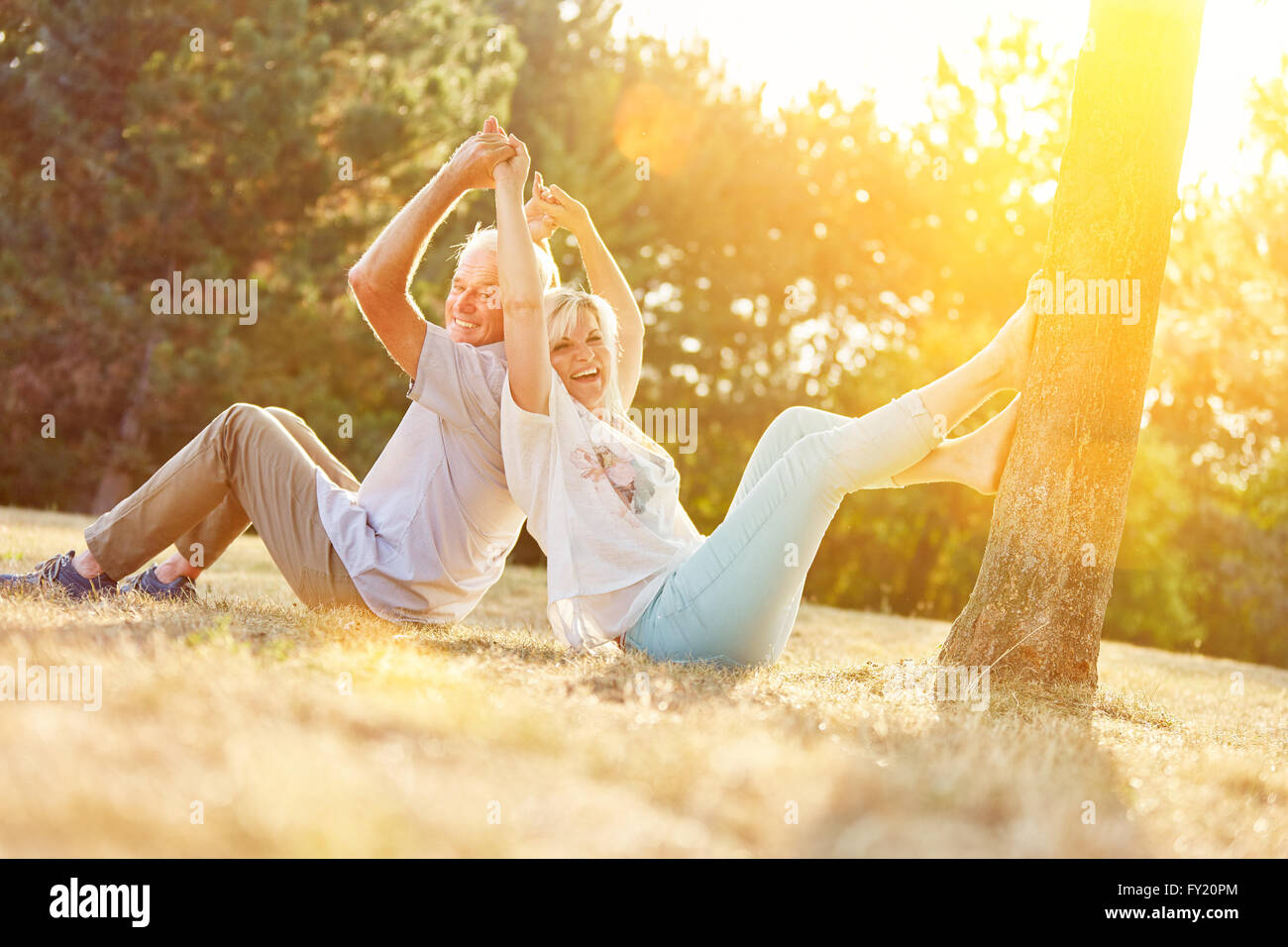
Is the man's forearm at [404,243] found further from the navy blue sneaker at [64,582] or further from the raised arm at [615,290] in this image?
the navy blue sneaker at [64,582]

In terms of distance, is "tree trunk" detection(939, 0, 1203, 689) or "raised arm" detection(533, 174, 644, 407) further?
"raised arm" detection(533, 174, 644, 407)

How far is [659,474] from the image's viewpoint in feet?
10.2

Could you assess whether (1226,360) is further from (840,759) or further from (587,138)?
(840,759)

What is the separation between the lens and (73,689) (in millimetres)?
2076

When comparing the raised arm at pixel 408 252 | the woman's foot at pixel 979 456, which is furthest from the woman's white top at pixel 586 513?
the woman's foot at pixel 979 456

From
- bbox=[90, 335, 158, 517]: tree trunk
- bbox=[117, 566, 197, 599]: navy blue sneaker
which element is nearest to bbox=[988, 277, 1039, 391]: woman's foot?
bbox=[117, 566, 197, 599]: navy blue sneaker

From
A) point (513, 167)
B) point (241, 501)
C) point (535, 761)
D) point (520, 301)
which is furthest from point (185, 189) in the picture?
point (535, 761)

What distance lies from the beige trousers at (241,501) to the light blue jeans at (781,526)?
1000 mm

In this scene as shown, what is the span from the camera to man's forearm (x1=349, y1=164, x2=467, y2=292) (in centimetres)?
279

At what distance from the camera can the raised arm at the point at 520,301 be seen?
2.77 meters

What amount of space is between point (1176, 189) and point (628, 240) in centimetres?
1083

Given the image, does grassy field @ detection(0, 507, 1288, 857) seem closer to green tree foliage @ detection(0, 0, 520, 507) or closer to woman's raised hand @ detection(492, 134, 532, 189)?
woman's raised hand @ detection(492, 134, 532, 189)

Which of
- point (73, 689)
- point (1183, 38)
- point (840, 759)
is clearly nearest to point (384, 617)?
point (73, 689)

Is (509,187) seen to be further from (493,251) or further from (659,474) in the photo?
(659,474)
